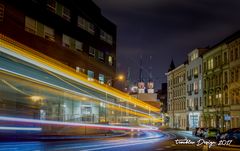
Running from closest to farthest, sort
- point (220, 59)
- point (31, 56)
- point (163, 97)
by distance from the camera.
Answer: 1. point (31, 56)
2. point (220, 59)
3. point (163, 97)

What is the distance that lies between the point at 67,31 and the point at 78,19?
15.0 feet

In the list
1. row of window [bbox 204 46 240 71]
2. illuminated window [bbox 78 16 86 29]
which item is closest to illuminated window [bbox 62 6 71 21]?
illuminated window [bbox 78 16 86 29]

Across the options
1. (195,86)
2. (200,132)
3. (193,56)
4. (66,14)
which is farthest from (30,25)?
(193,56)

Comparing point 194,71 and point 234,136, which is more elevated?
point 194,71

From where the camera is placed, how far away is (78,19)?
2383 inches

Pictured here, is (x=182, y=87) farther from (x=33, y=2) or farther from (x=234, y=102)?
(x=33, y=2)

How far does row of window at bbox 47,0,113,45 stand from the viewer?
52.6 m

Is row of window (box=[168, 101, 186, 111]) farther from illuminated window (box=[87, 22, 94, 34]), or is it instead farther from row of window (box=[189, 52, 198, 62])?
illuminated window (box=[87, 22, 94, 34])

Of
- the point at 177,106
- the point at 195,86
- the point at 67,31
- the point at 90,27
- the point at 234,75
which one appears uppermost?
the point at 90,27

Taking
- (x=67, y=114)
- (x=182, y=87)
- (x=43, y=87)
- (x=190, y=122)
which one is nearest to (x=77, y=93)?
(x=67, y=114)

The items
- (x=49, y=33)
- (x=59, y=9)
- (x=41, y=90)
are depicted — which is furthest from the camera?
(x=59, y=9)

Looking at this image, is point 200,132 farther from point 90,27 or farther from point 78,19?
point 78,19

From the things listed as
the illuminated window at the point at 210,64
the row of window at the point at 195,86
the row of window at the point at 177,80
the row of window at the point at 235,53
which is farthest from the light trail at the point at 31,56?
the row of window at the point at 177,80

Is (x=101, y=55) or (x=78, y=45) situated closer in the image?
(x=78, y=45)
